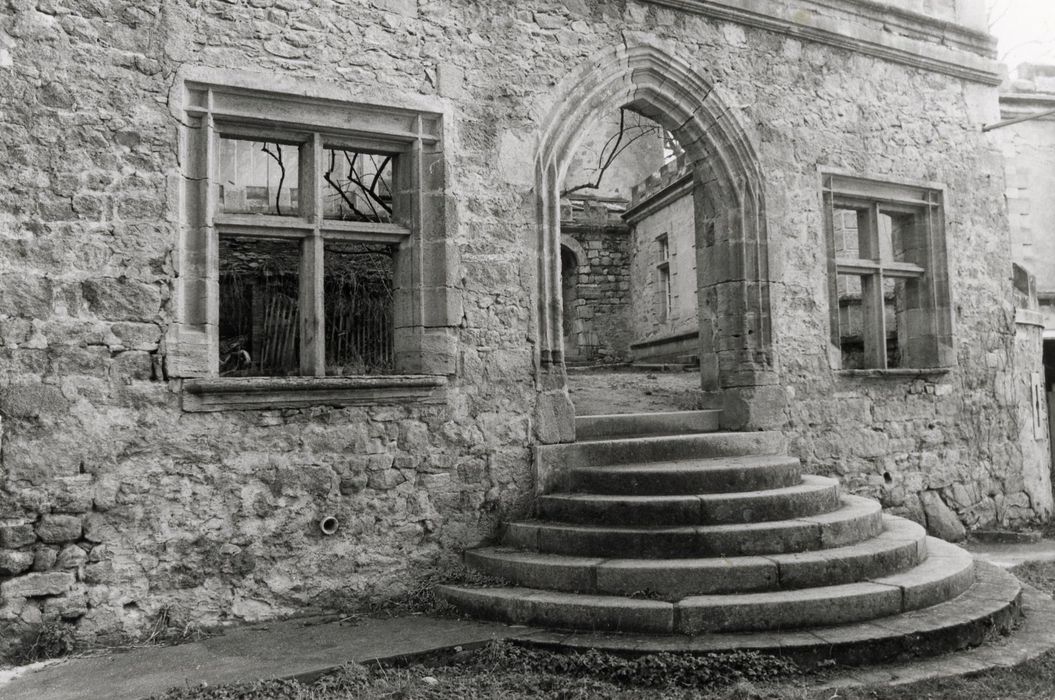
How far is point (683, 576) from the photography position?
4613 mm

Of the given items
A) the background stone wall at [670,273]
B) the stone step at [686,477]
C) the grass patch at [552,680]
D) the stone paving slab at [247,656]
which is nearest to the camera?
the grass patch at [552,680]

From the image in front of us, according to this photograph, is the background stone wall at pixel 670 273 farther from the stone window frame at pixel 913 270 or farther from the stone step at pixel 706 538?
the stone step at pixel 706 538

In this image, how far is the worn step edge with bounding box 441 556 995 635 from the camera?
4336 mm

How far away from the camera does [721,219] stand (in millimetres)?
7000

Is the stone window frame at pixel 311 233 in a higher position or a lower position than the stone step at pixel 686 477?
higher

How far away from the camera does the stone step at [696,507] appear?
5113mm

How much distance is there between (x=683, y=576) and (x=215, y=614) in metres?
2.73

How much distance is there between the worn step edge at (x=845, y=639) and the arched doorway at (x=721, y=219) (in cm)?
250

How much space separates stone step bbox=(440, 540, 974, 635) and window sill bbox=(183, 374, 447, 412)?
144 cm

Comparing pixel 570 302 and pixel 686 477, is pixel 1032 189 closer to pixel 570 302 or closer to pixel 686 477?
pixel 570 302

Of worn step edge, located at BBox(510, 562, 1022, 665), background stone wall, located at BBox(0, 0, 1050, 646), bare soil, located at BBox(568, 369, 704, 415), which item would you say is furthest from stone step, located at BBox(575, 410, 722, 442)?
worn step edge, located at BBox(510, 562, 1022, 665)

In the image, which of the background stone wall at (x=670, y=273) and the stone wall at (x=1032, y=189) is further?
A: the stone wall at (x=1032, y=189)

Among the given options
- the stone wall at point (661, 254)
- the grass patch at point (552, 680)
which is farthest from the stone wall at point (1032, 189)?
the grass patch at point (552, 680)

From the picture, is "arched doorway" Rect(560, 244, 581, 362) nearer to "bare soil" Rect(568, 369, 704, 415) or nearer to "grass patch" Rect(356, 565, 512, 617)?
"bare soil" Rect(568, 369, 704, 415)
